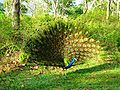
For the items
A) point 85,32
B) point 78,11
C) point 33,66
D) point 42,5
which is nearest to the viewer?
point 85,32

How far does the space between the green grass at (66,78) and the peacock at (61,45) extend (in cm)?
40

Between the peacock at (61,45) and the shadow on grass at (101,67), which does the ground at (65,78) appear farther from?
the peacock at (61,45)

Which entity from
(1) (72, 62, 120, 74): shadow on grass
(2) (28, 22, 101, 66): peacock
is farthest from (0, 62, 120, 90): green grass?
(2) (28, 22, 101, 66): peacock

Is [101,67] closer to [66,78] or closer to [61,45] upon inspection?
[61,45]

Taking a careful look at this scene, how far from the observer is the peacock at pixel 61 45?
11336mm

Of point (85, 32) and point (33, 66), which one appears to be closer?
point (85, 32)

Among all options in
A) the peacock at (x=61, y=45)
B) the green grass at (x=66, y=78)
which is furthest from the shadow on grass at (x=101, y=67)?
the peacock at (x=61, y=45)

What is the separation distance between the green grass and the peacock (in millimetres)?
403

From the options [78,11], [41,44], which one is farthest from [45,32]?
[78,11]

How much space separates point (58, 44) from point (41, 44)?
57cm

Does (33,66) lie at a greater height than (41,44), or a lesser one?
lesser

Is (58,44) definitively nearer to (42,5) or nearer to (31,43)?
(31,43)

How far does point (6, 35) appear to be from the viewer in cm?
1271

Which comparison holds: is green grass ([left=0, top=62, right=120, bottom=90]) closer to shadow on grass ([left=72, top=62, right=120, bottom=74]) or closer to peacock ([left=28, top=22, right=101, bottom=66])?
shadow on grass ([left=72, top=62, right=120, bottom=74])
